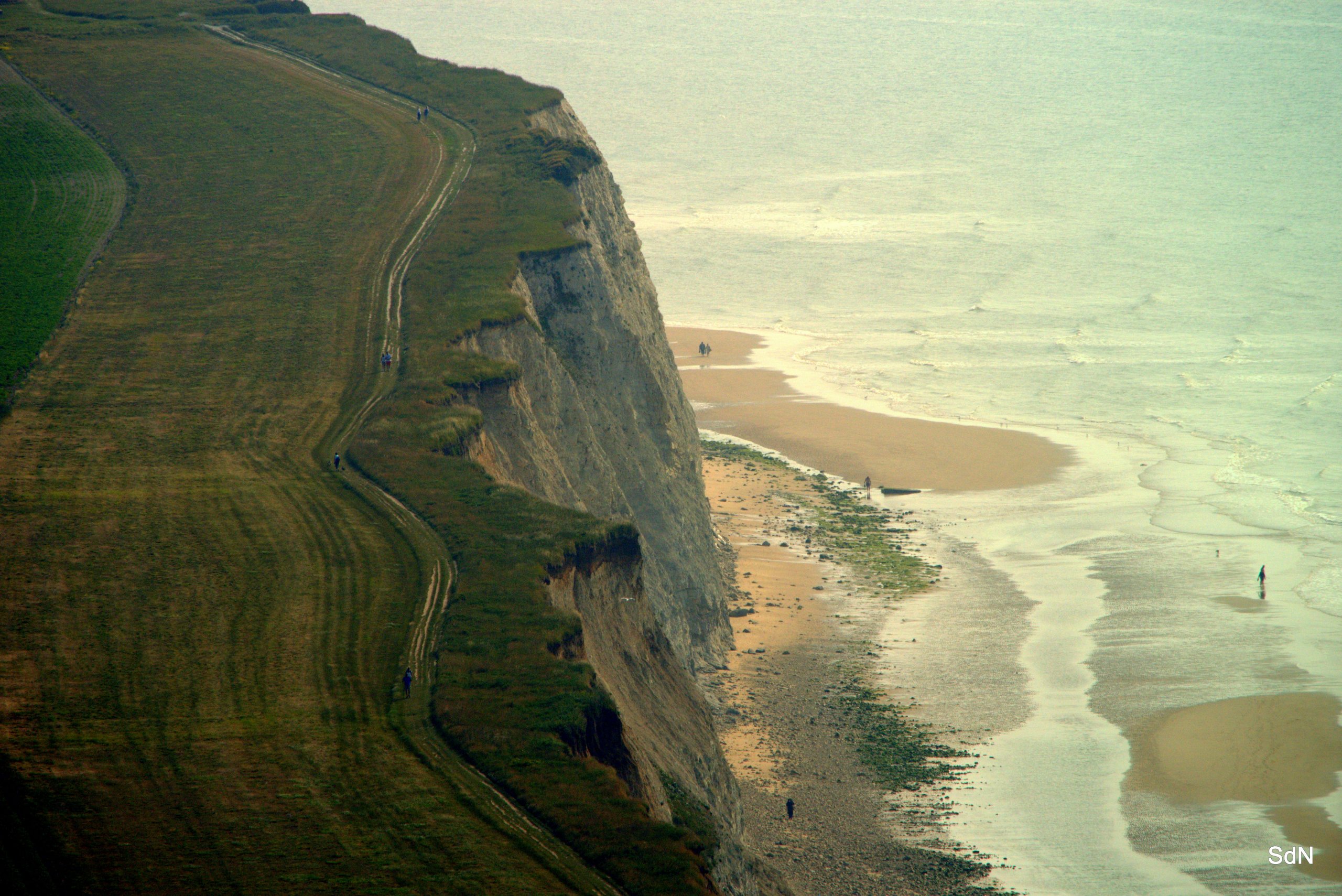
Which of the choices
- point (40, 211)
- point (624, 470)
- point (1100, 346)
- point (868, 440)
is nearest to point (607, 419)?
point (624, 470)

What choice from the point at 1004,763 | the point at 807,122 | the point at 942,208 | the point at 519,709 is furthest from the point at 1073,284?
the point at 519,709

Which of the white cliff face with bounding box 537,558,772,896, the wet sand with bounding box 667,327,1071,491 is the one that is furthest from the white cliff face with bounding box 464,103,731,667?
the wet sand with bounding box 667,327,1071,491

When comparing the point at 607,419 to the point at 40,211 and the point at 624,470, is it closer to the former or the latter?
the point at 624,470

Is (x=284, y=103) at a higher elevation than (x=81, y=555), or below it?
higher

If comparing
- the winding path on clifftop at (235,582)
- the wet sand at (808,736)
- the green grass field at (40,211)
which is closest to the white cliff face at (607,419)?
the wet sand at (808,736)

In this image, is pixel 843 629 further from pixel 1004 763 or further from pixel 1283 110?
pixel 1283 110

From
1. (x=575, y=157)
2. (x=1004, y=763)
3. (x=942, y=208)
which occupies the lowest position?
(x=1004, y=763)

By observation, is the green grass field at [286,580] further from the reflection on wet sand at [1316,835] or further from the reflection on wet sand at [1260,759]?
the reflection on wet sand at [1260,759]
